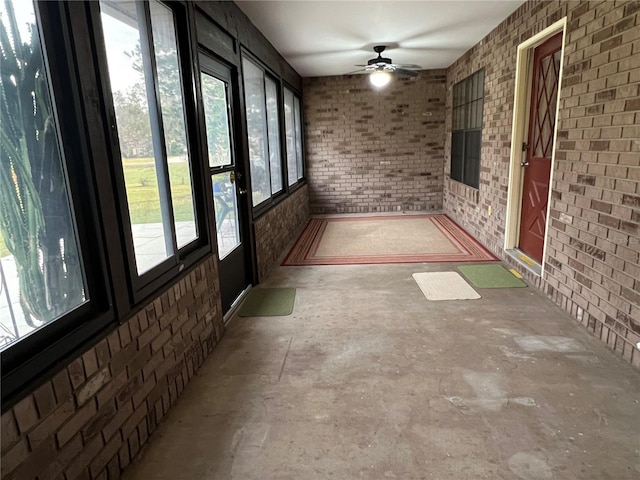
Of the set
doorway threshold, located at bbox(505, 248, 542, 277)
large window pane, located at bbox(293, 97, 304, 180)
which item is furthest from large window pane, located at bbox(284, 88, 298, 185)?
doorway threshold, located at bbox(505, 248, 542, 277)

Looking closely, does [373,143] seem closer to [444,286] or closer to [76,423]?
[444,286]

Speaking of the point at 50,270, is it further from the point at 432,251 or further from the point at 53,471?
the point at 432,251

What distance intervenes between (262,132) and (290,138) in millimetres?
2009

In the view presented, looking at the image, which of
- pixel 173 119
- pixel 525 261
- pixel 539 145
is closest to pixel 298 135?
pixel 539 145

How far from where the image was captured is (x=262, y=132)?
453 cm

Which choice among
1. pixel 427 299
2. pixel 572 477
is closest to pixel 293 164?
pixel 427 299

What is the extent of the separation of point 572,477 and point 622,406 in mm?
671

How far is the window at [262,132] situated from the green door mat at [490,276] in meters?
2.34

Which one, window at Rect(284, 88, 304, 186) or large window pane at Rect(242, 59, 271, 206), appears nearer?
large window pane at Rect(242, 59, 271, 206)

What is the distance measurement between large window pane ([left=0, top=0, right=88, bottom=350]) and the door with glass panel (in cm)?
161

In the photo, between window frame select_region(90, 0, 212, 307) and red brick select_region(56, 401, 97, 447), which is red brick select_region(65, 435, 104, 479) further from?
window frame select_region(90, 0, 212, 307)

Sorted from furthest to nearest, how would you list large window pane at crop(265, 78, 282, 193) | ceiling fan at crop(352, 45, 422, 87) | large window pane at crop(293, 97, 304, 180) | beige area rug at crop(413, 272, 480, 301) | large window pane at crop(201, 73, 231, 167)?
large window pane at crop(293, 97, 304, 180), ceiling fan at crop(352, 45, 422, 87), large window pane at crop(265, 78, 282, 193), beige area rug at crop(413, 272, 480, 301), large window pane at crop(201, 73, 231, 167)

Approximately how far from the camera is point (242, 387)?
2.29 metres

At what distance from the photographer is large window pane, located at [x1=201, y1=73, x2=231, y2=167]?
3.08m
